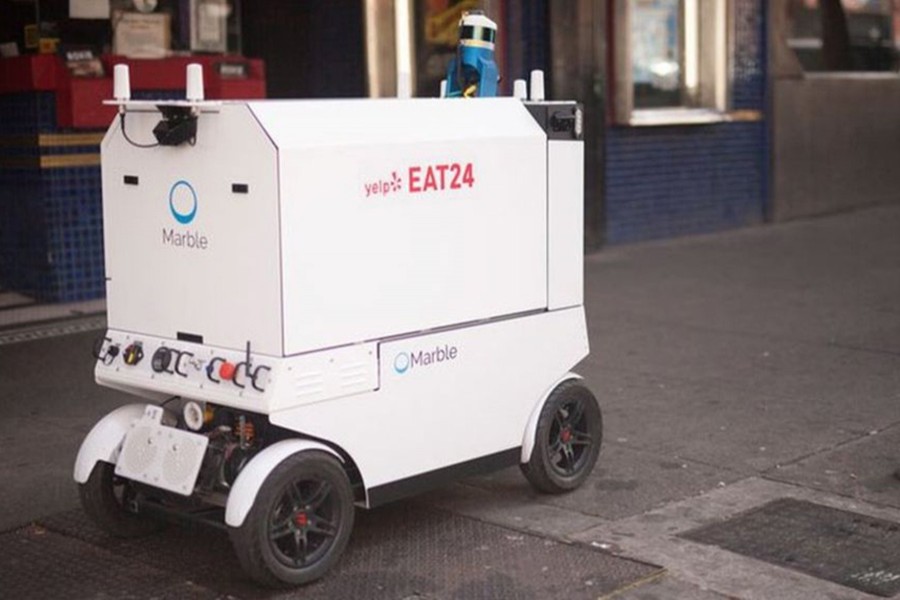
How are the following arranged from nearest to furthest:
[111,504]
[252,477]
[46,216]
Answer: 1. [252,477]
2. [111,504]
3. [46,216]

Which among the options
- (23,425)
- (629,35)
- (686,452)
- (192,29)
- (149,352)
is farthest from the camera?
(629,35)

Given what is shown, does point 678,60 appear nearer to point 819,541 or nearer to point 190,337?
point 819,541

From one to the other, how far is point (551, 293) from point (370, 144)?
1.22 metres

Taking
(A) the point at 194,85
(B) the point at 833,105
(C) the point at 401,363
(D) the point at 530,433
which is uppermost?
(B) the point at 833,105

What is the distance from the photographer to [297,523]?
5.01 meters

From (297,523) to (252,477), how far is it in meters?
0.27

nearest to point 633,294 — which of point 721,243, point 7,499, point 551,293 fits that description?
point 721,243

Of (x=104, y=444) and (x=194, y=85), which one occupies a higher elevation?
(x=194, y=85)

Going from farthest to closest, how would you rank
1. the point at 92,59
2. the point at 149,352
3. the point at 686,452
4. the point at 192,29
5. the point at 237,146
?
the point at 192,29 → the point at 92,59 → the point at 686,452 → the point at 149,352 → the point at 237,146

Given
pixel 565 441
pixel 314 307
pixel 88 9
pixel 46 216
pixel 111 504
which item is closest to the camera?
pixel 314 307

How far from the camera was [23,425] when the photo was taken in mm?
7277

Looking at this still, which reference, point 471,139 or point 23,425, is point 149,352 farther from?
point 23,425

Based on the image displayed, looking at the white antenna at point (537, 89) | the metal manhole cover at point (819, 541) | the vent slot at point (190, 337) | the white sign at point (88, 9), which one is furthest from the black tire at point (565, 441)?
the white sign at point (88, 9)

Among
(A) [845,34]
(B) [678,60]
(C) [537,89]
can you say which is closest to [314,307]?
(C) [537,89]
